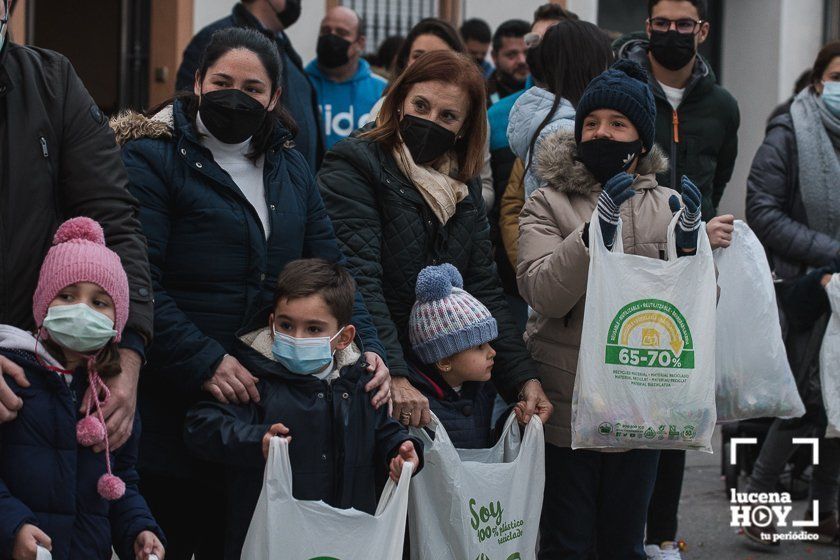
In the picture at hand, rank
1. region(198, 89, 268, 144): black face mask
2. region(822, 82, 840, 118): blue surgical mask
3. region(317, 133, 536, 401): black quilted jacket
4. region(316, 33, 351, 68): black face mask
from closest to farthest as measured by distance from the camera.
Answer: region(198, 89, 268, 144): black face mask
region(317, 133, 536, 401): black quilted jacket
region(822, 82, 840, 118): blue surgical mask
region(316, 33, 351, 68): black face mask

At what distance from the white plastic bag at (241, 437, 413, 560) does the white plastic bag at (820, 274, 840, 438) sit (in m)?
2.64

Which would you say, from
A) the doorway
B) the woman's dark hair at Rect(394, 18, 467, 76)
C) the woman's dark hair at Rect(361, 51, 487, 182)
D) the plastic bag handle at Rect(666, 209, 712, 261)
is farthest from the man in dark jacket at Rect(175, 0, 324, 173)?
the doorway

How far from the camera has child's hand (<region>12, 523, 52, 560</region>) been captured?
2945 mm

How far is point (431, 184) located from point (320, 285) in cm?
71

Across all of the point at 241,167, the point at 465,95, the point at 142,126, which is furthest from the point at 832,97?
the point at 142,126

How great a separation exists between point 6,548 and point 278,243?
125 centimetres

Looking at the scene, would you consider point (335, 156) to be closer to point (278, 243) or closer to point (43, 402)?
point (278, 243)

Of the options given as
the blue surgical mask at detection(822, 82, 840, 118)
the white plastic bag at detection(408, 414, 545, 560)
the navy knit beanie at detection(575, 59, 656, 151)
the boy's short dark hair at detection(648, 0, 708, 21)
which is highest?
the boy's short dark hair at detection(648, 0, 708, 21)

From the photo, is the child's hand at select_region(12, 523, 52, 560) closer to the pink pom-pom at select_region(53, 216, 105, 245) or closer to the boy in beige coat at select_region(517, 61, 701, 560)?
the pink pom-pom at select_region(53, 216, 105, 245)

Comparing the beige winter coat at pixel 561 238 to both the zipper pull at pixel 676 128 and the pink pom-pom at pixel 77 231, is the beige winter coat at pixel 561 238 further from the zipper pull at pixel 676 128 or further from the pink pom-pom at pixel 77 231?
the pink pom-pom at pixel 77 231

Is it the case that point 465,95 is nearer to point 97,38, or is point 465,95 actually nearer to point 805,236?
point 805,236

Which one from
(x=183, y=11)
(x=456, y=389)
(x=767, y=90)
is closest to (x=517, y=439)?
(x=456, y=389)

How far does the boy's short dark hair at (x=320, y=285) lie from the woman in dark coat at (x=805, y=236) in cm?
289

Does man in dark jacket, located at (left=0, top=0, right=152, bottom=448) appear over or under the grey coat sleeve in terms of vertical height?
over
